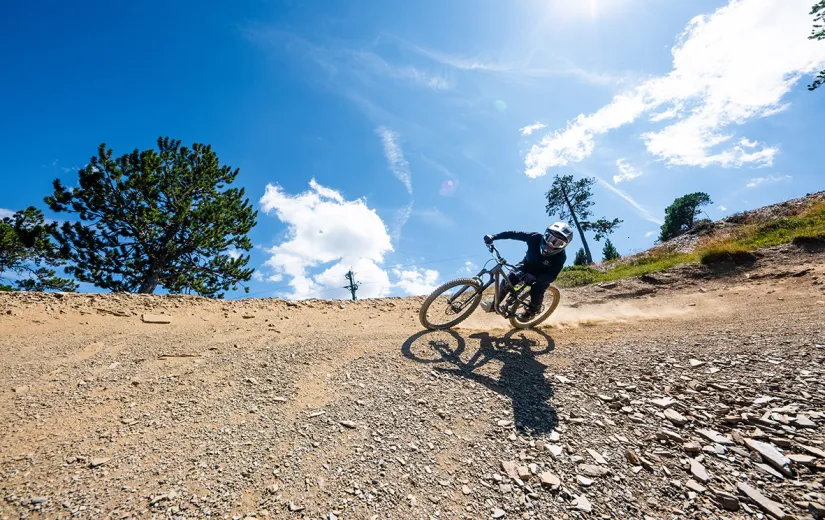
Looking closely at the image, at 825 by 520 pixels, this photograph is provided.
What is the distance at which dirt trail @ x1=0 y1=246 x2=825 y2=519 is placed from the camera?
302 centimetres

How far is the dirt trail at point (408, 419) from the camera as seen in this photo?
3021mm

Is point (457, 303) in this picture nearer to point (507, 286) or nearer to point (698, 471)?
point (507, 286)

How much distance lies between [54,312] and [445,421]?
10673 mm

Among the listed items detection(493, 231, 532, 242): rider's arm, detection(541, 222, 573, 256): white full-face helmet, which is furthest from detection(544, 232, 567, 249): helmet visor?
detection(493, 231, 532, 242): rider's arm

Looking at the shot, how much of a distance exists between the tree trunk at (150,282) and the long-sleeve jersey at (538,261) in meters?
22.5

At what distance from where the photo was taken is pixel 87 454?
141 inches

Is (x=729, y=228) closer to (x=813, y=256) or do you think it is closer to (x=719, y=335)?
(x=813, y=256)

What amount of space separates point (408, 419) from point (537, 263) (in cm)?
546

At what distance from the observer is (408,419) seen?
14.4 feet

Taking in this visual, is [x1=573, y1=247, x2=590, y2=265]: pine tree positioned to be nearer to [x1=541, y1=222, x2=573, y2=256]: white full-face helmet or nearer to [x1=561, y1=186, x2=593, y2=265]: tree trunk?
[x1=561, y1=186, x2=593, y2=265]: tree trunk

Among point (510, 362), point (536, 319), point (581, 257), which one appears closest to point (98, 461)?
point (510, 362)

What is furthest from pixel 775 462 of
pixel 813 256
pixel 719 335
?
pixel 813 256

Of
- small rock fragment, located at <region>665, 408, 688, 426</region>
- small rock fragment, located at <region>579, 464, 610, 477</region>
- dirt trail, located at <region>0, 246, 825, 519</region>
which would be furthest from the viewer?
small rock fragment, located at <region>665, 408, 688, 426</region>

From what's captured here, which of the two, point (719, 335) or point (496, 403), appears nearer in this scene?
point (496, 403)
